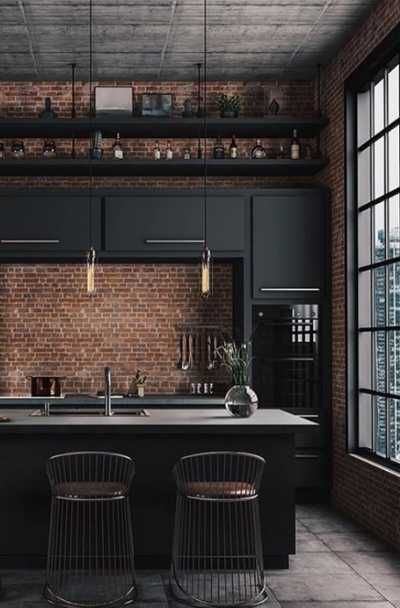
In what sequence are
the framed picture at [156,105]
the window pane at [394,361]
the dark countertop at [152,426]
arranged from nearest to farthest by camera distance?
the dark countertop at [152,426], the window pane at [394,361], the framed picture at [156,105]

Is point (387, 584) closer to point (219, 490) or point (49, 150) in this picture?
point (219, 490)

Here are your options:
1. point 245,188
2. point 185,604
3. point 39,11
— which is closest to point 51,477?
point 185,604

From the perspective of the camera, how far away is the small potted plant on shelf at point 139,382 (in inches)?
319

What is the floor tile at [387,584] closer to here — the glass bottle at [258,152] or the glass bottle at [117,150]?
the glass bottle at [258,152]

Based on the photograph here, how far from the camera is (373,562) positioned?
5.61 metres

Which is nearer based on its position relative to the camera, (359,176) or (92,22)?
(92,22)

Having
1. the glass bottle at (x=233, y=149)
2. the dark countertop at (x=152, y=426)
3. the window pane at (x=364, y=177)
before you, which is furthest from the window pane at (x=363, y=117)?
the dark countertop at (x=152, y=426)

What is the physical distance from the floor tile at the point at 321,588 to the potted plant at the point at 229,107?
4.33 metres

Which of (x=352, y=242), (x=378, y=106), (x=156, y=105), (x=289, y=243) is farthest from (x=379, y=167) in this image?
(x=156, y=105)

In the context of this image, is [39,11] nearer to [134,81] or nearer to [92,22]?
[92,22]

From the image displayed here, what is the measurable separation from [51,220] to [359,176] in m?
2.69

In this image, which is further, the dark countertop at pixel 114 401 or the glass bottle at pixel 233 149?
the glass bottle at pixel 233 149

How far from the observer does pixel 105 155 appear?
27.7 feet

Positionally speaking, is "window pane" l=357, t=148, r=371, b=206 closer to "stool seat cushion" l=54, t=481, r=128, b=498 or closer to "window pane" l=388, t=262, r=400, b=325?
"window pane" l=388, t=262, r=400, b=325
